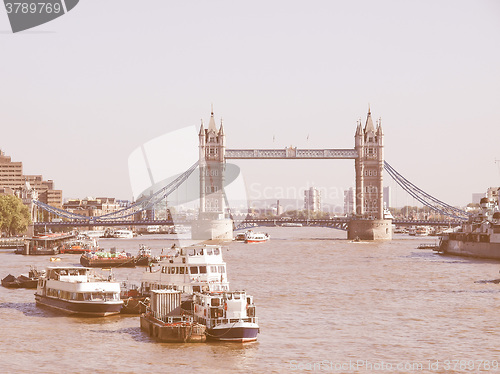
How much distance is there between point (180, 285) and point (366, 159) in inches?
5539

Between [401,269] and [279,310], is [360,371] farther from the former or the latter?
[401,269]

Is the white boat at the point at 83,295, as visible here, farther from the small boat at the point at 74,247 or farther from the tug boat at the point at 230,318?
the small boat at the point at 74,247

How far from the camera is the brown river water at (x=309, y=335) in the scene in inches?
1519

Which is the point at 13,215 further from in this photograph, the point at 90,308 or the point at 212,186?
the point at 90,308

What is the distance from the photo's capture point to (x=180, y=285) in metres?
50.4

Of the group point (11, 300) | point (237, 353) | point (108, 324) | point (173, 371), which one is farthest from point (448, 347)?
Answer: point (11, 300)

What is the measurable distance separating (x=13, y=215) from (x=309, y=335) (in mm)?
124932

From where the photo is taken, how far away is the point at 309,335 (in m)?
45.5

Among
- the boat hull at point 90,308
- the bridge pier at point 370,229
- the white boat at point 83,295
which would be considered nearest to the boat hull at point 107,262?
the white boat at point 83,295

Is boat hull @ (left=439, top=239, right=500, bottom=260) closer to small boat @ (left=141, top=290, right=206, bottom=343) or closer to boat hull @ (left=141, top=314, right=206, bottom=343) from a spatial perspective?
small boat @ (left=141, top=290, right=206, bottom=343)

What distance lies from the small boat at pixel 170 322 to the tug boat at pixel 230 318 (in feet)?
2.17

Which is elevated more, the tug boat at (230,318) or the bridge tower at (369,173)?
the bridge tower at (369,173)

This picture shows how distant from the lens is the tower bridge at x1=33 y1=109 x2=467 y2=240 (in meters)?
177

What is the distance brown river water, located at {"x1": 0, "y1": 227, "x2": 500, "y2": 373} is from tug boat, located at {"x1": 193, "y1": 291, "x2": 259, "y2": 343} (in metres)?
0.51
